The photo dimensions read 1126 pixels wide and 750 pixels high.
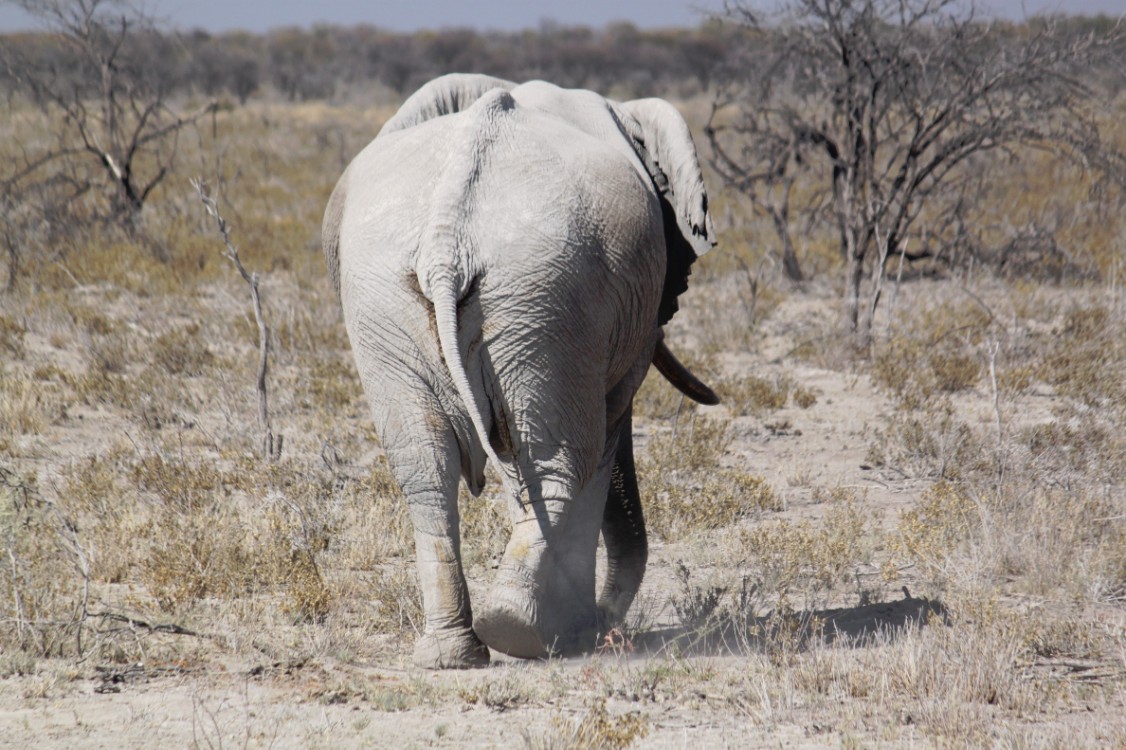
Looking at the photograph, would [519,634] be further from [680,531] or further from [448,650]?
[680,531]

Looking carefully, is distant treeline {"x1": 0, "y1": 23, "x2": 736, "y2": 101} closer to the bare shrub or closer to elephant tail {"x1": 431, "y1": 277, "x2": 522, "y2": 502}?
the bare shrub

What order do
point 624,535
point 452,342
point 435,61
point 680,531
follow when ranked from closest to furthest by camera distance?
1. point 452,342
2. point 624,535
3. point 680,531
4. point 435,61

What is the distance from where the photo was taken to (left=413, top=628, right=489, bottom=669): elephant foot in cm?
365

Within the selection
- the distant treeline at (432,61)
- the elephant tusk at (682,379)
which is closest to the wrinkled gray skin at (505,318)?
the elephant tusk at (682,379)

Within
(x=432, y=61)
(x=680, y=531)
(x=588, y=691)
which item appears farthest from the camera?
(x=432, y=61)

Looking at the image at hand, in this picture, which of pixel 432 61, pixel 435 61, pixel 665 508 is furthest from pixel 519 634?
pixel 435 61

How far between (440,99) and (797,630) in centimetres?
232

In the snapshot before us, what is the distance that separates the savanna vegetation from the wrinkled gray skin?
32 cm

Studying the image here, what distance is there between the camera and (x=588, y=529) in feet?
12.9

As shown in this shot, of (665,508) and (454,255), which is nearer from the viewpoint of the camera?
(454,255)

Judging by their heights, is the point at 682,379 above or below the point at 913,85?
below

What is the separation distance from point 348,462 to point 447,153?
11.6 ft

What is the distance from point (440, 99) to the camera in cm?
404

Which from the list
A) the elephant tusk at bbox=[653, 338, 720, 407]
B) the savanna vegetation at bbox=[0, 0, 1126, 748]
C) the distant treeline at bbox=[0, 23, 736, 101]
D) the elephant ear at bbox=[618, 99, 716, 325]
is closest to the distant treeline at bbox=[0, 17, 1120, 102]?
the distant treeline at bbox=[0, 23, 736, 101]
